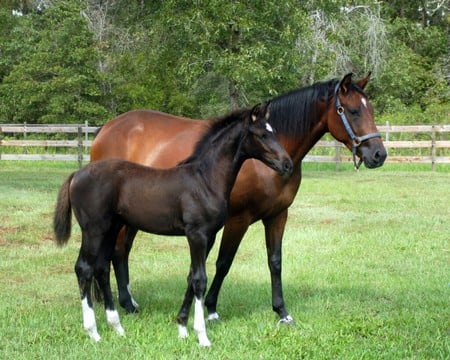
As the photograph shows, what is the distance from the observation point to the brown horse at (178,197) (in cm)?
474

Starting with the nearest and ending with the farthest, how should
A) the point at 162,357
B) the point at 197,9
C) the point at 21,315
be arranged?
1. the point at 162,357
2. the point at 21,315
3. the point at 197,9

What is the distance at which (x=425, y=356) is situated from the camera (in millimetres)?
4426

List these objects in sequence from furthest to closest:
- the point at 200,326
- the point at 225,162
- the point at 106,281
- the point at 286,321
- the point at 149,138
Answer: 1. the point at 149,138
2. the point at 286,321
3. the point at 106,281
4. the point at 225,162
5. the point at 200,326

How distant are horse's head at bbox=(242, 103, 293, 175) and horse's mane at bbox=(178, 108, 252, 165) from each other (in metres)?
0.15

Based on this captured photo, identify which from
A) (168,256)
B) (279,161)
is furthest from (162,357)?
(168,256)

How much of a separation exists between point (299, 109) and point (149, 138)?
1.70 meters

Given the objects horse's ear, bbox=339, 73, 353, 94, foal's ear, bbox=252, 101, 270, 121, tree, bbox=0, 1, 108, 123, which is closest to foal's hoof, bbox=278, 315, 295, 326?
foal's ear, bbox=252, 101, 270, 121

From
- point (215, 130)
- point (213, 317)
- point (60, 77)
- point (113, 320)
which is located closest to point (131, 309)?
point (113, 320)

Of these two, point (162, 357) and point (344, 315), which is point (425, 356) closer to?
point (344, 315)

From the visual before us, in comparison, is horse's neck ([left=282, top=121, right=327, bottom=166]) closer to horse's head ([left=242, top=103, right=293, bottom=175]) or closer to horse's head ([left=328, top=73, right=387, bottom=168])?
horse's head ([left=328, top=73, right=387, bottom=168])

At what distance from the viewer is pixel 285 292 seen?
6355 mm

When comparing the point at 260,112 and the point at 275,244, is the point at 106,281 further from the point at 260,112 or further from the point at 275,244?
the point at 260,112

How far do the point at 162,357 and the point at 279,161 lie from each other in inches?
66.9

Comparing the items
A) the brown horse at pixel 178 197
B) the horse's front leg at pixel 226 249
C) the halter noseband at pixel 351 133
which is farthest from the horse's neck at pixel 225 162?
the halter noseband at pixel 351 133
